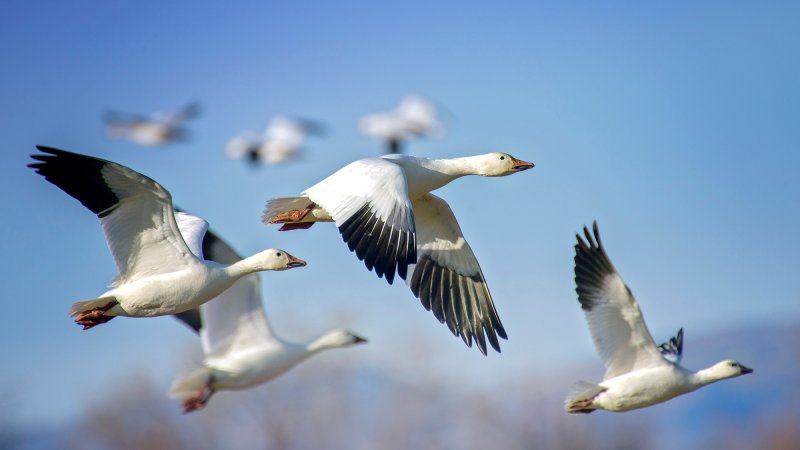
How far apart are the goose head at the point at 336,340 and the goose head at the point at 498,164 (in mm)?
3369

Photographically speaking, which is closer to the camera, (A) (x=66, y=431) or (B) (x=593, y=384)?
(B) (x=593, y=384)

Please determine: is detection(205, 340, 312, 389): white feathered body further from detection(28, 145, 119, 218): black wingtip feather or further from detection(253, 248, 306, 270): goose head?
detection(28, 145, 119, 218): black wingtip feather

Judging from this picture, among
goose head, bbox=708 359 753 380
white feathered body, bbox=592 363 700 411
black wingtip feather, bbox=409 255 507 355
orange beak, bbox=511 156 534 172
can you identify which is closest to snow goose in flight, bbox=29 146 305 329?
black wingtip feather, bbox=409 255 507 355

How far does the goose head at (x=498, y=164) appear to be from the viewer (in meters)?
8.12

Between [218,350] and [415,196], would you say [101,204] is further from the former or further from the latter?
[218,350]

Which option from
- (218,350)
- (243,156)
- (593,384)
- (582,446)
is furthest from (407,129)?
(582,446)

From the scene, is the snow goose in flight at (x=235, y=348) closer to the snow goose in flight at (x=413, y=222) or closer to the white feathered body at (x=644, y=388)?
the snow goose in flight at (x=413, y=222)

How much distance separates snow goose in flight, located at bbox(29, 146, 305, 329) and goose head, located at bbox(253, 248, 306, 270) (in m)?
0.31

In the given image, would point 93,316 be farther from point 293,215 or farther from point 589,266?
point 589,266

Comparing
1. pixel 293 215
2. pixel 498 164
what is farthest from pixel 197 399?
pixel 498 164

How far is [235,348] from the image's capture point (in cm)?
1052

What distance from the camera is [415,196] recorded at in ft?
25.9

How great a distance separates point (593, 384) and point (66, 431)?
1842 inches

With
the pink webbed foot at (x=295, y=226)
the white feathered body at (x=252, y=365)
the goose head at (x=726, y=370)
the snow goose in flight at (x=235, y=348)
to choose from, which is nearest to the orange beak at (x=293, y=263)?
the pink webbed foot at (x=295, y=226)
